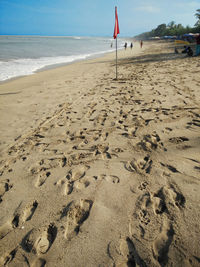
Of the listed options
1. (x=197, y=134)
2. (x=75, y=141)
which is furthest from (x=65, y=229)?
(x=197, y=134)

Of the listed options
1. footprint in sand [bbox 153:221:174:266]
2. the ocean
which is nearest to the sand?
footprint in sand [bbox 153:221:174:266]

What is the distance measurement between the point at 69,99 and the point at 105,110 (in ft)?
6.05

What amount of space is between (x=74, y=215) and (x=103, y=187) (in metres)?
0.51

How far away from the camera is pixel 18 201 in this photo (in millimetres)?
2037

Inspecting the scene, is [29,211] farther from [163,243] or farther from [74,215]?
[163,243]

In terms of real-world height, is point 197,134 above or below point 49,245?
above

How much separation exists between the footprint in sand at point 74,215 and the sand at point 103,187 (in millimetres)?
11

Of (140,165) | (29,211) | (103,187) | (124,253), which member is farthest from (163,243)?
(29,211)

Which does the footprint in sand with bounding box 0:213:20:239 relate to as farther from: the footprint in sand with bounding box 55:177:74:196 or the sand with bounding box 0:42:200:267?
the footprint in sand with bounding box 55:177:74:196

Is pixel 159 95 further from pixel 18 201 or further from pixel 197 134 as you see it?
pixel 18 201

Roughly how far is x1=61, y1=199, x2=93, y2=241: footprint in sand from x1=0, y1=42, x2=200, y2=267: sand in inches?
0.4

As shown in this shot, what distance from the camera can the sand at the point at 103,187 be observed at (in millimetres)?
1431

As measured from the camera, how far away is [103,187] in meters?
2.07

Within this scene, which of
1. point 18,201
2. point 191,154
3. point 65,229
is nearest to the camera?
point 65,229
